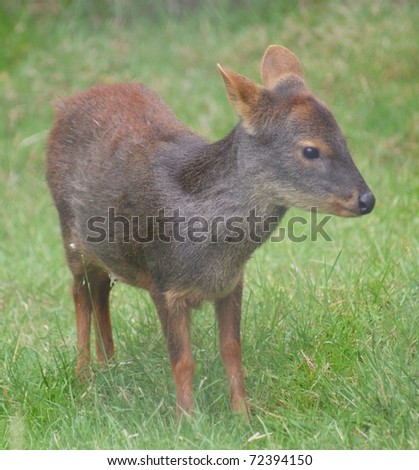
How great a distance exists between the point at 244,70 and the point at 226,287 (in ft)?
18.4

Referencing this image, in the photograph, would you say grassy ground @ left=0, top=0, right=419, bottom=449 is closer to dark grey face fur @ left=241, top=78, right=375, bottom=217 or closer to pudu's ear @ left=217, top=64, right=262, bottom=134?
dark grey face fur @ left=241, top=78, right=375, bottom=217

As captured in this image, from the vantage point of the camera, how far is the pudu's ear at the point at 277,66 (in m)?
5.05

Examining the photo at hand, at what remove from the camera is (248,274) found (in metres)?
6.61

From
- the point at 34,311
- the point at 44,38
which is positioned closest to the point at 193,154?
the point at 34,311

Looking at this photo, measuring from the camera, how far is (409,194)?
7.62 meters

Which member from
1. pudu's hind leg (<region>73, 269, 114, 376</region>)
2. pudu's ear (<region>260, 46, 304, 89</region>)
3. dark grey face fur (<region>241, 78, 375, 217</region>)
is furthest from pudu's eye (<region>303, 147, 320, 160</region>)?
pudu's hind leg (<region>73, 269, 114, 376</region>)

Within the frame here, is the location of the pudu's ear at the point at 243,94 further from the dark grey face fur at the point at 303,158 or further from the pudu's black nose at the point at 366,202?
the pudu's black nose at the point at 366,202

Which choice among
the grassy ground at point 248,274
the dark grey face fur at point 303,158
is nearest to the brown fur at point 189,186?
the dark grey face fur at point 303,158

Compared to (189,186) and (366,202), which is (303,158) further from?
(189,186)

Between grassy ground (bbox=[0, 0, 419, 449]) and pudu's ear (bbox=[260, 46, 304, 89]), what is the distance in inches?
43.9

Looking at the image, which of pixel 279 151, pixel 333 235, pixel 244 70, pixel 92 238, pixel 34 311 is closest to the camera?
pixel 279 151

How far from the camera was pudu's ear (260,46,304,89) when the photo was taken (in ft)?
16.6
